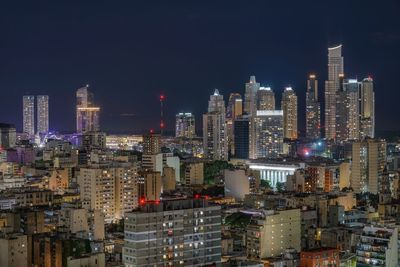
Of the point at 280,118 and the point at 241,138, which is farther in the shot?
the point at 280,118

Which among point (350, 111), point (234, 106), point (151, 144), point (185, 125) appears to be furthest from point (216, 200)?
point (185, 125)

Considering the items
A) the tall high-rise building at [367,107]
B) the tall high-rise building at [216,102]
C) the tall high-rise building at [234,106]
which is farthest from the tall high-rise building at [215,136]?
the tall high-rise building at [367,107]

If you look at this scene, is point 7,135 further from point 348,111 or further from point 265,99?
point 348,111

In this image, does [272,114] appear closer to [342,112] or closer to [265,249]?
[342,112]

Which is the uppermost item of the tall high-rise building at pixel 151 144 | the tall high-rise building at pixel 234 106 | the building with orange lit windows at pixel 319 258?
the tall high-rise building at pixel 234 106

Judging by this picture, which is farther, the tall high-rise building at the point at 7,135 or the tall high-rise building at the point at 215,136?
the tall high-rise building at the point at 7,135

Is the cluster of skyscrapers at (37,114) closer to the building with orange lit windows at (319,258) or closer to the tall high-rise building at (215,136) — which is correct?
the tall high-rise building at (215,136)
